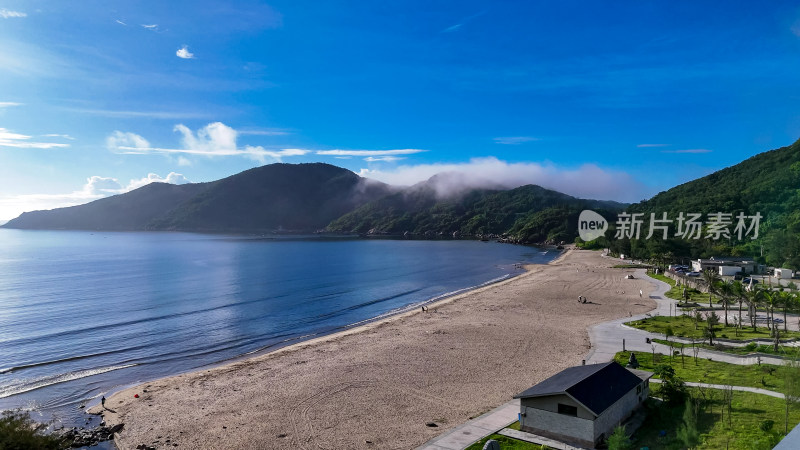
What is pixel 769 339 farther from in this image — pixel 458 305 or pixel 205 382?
pixel 205 382

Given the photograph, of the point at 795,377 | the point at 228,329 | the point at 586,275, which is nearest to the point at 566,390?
the point at 795,377

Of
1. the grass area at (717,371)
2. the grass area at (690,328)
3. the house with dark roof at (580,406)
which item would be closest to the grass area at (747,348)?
the grass area at (717,371)

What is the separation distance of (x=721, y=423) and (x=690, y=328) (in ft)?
79.6

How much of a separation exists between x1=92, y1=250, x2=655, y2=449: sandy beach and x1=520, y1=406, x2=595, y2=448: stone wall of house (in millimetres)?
4310

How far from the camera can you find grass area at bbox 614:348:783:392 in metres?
26.6

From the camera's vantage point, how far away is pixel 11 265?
11619cm

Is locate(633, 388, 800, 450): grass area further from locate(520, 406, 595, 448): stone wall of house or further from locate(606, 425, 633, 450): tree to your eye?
locate(520, 406, 595, 448): stone wall of house

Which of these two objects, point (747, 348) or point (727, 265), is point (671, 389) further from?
point (727, 265)

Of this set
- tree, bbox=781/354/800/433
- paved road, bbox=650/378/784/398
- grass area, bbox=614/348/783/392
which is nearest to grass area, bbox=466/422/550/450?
tree, bbox=781/354/800/433

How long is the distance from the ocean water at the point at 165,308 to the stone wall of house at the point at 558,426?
26596 millimetres

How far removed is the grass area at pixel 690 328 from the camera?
37781 millimetres

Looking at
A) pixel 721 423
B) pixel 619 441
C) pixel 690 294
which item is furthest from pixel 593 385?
pixel 690 294

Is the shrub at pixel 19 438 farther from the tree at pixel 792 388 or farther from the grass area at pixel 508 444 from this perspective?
the tree at pixel 792 388

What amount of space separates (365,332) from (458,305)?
61.7ft
